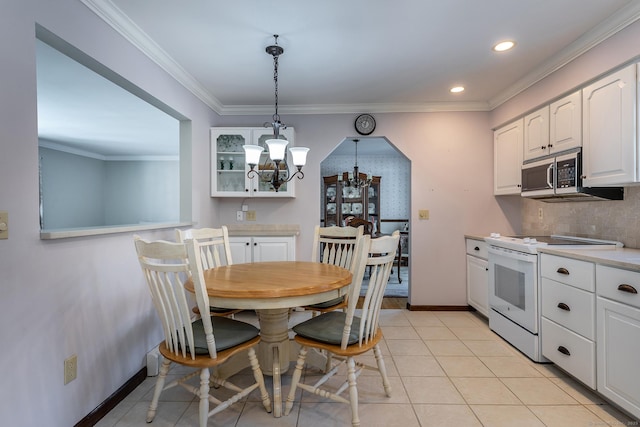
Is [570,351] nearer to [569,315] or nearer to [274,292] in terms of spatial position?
[569,315]

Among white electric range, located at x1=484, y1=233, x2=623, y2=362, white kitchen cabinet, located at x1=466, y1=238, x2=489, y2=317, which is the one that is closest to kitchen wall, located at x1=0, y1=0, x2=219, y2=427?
white electric range, located at x1=484, y1=233, x2=623, y2=362

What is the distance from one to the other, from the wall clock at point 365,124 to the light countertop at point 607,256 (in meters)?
2.08

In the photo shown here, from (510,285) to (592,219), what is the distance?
0.83 metres

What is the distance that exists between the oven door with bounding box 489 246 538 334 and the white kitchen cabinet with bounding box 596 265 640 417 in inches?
21.6

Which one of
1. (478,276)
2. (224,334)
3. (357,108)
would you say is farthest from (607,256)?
(357,108)

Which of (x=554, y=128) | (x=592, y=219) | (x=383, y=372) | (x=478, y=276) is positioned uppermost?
(x=554, y=128)

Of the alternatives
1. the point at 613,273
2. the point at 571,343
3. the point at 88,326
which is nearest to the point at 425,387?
the point at 571,343

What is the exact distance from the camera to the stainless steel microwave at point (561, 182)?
231 cm

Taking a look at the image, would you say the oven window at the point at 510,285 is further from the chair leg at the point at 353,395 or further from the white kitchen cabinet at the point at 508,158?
the chair leg at the point at 353,395

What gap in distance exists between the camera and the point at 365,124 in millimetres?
3633

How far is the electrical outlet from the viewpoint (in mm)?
1597

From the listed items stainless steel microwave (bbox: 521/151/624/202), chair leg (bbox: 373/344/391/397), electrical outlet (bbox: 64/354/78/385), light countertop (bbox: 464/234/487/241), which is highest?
stainless steel microwave (bbox: 521/151/624/202)

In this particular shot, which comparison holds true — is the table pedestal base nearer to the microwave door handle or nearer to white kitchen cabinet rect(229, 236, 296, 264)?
white kitchen cabinet rect(229, 236, 296, 264)

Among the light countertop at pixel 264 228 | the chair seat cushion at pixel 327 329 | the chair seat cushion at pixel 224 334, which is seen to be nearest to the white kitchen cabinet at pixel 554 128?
the chair seat cushion at pixel 327 329
